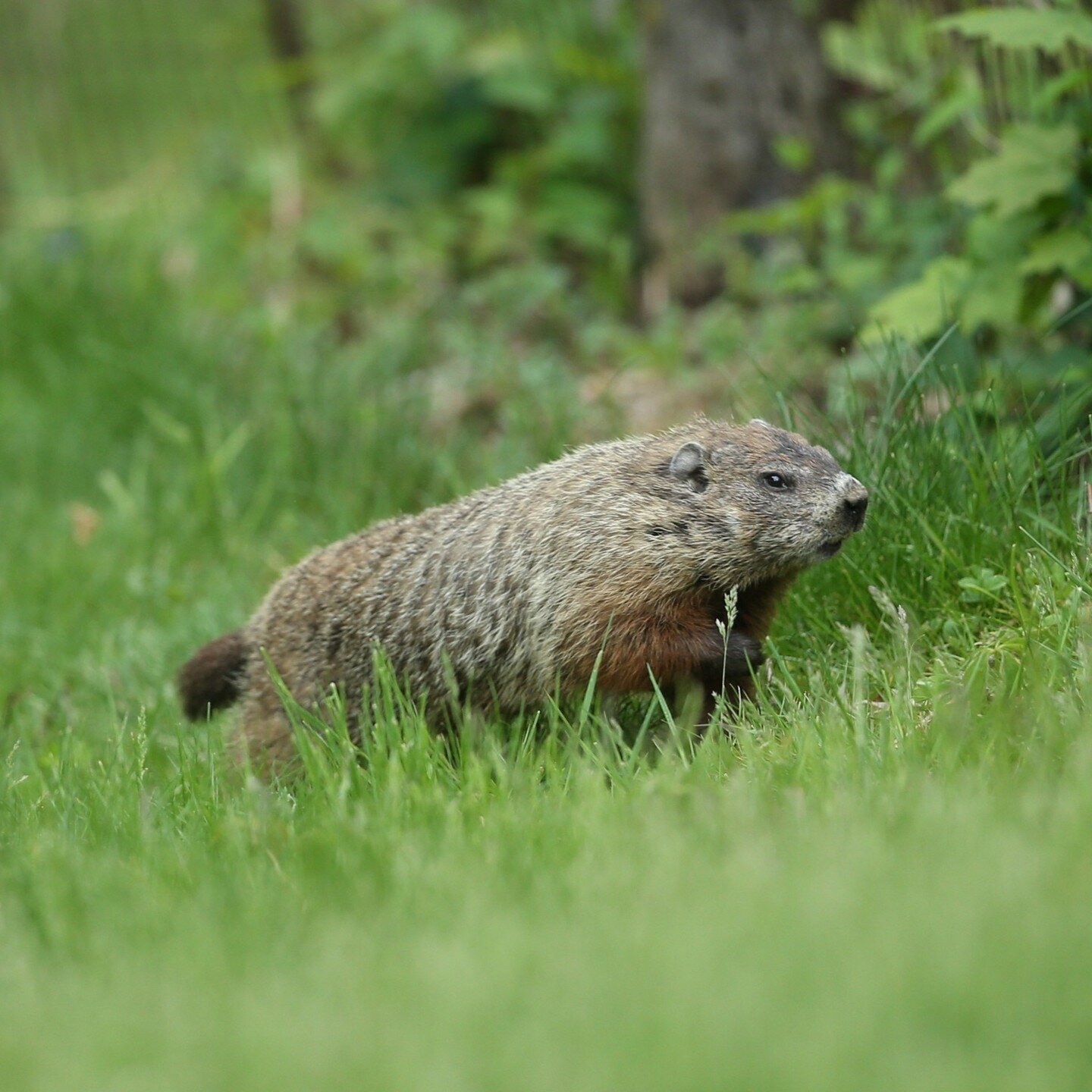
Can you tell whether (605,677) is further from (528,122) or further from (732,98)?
(528,122)

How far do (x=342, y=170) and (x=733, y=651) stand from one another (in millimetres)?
7368

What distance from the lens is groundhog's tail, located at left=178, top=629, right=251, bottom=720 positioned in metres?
4.54

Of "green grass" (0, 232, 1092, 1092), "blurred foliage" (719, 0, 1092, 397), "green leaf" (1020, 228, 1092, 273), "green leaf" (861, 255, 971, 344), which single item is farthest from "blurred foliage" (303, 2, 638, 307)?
"green grass" (0, 232, 1092, 1092)

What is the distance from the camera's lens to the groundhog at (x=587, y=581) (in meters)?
3.77

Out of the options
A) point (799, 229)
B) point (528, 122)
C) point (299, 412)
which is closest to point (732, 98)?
point (799, 229)

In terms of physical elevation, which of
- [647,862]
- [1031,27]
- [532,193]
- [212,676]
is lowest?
[212,676]

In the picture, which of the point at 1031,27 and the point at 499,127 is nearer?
the point at 1031,27

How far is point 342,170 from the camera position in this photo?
1020 centimetres

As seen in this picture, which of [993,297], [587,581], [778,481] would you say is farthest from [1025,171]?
[587,581]

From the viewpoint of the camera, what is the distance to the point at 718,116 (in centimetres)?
796

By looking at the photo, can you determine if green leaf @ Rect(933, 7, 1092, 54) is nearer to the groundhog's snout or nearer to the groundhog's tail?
the groundhog's snout

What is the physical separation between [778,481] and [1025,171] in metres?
1.76

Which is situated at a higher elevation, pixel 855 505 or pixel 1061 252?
pixel 1061 252

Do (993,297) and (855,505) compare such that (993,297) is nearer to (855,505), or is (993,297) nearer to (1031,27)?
(1031,27)
